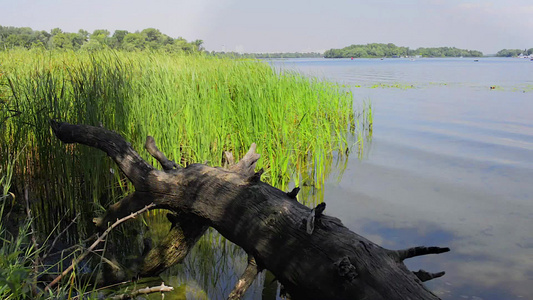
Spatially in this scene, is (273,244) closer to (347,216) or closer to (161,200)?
(161,200)

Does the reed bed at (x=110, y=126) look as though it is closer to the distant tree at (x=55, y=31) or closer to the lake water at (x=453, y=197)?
the lake water at (x=453, y=197)

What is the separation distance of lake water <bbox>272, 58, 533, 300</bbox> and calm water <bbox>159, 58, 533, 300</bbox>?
1 centimetres

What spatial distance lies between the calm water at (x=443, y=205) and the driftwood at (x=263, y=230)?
0.62 meters

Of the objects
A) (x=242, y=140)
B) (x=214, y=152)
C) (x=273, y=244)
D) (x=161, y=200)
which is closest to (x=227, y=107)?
(x=242, y=140)

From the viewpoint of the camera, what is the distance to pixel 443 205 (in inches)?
207

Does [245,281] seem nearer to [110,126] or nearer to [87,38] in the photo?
[110,126]

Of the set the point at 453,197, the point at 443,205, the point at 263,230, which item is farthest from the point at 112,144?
the point at 453,197

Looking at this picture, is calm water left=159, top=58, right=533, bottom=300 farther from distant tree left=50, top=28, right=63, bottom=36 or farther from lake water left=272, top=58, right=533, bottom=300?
distant tree left=50, top=28, right=63, bottom=36

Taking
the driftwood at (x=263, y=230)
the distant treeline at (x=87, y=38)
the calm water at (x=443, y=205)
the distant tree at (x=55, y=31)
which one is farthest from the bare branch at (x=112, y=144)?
the distant tree at (x=55, y=31)

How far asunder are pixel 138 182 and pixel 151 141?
30cm

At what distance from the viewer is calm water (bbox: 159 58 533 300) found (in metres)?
3.43

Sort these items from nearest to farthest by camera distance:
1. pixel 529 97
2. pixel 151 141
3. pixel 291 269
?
1. pixel 291 269
2. pixel 151 141
3. pixel 529 97

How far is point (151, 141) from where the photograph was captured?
321 centimetres

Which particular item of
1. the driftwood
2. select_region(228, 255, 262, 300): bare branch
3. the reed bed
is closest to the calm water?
the driftwood
